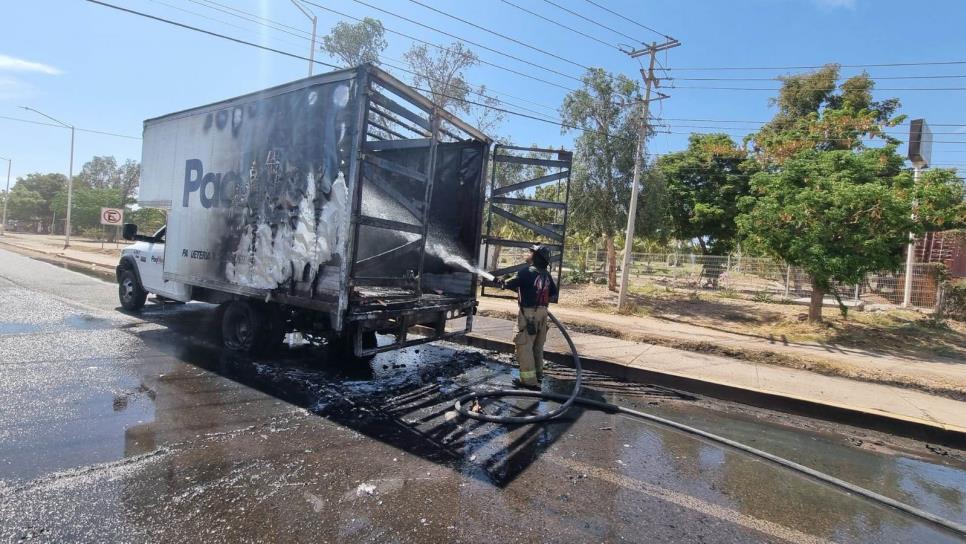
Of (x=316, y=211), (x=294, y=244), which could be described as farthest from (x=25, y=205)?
(x=316, y=211)

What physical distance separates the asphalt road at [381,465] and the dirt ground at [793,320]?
629 centimetres

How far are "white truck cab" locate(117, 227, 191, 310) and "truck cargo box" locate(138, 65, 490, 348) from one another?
2.81ft

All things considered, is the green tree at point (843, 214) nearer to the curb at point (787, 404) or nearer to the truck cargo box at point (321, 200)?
the curb at point (787, 404)

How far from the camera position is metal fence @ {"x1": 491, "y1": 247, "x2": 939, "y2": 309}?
1412 cm

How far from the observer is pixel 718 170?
25.3 metres

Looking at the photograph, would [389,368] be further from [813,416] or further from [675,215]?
[675,215]

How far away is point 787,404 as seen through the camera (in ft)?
18.7

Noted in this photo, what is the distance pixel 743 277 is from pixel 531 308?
14547mm

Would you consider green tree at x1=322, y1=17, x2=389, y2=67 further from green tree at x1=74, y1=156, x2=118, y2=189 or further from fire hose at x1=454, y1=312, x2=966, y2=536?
green tree at x1=74, y1=156, x2=118, y2=189

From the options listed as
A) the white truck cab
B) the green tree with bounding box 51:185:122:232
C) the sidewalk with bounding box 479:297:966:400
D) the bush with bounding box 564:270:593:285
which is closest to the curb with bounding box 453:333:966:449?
the sidewalk with bounding box 479:297:966:400

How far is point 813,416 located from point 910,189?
763 centimetres

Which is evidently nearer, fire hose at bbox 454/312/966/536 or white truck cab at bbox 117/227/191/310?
fire hose at bbox 454/312/966/536

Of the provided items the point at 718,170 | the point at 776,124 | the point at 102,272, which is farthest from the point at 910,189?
the point at 102,272

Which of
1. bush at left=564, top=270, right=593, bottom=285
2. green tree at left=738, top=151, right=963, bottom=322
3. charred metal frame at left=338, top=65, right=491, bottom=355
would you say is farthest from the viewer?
bush at left=564, top=270, right=593, bottom=285
